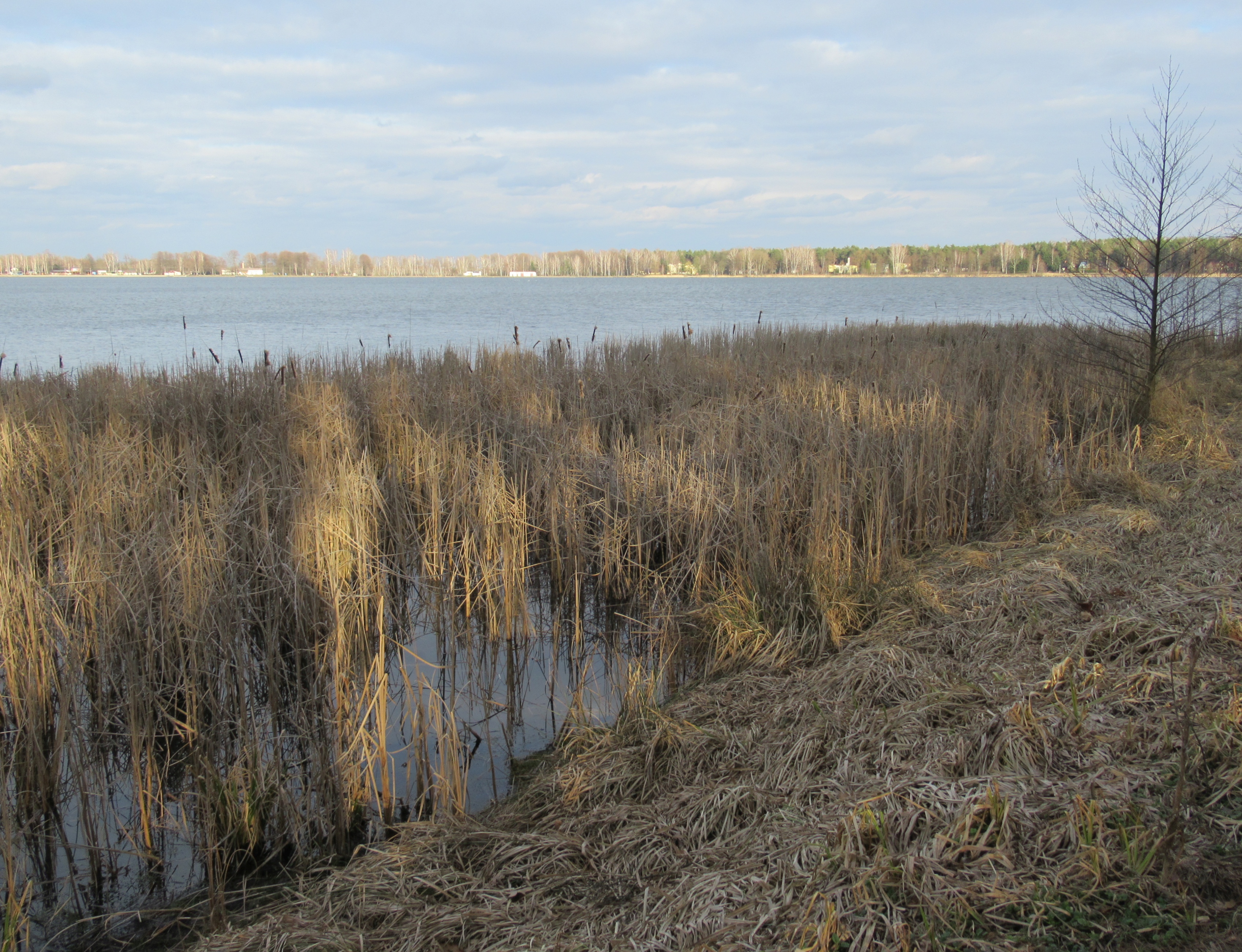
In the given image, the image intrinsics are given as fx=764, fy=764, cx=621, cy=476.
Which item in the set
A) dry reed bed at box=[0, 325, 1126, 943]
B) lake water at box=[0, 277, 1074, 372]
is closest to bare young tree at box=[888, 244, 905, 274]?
lake water at box=[0, 277, 1074, 372]

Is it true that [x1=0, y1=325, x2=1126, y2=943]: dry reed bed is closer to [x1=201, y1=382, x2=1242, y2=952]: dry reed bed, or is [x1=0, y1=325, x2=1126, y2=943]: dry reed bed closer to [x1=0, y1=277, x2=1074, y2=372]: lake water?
[x1=201, y1=382, x2=1242, y2=952]: dry reed bed

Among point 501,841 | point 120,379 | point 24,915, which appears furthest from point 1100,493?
Answer: point 120,379

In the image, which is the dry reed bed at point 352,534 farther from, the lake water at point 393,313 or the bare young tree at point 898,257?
the bare young tree at point 898,257

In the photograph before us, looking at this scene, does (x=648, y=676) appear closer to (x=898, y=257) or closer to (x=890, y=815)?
(x=890, y=815)

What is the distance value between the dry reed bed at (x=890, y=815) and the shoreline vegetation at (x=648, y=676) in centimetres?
1

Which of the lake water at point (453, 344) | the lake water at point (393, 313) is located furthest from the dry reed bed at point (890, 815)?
the lake water at point (393, 313)

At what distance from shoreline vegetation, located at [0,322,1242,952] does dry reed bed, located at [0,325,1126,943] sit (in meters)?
0.03

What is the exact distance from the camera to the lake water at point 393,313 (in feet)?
60.6

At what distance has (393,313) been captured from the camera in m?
33.6

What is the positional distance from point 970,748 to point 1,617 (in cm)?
370

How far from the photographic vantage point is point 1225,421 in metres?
7.95

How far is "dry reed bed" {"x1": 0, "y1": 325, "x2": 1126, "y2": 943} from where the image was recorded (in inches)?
114

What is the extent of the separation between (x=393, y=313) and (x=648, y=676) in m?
32.6

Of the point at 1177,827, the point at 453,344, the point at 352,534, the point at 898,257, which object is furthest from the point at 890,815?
the point at 898,257
